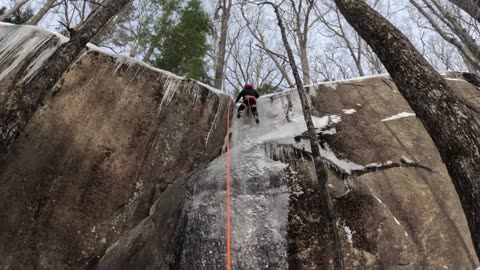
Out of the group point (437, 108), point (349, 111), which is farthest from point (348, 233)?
point (349, 111)

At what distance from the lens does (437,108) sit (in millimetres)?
3031

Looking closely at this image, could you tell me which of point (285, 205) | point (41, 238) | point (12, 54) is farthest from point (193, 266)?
point (12, 54)

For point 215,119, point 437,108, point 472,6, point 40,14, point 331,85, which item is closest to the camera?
point 437,108

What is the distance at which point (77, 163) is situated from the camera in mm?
5750

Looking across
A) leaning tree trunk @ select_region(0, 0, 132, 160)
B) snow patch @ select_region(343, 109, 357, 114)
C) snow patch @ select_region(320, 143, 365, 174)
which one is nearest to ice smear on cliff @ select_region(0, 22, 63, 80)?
leaning tree trunk @ select_region(0, 0, 132, 160)

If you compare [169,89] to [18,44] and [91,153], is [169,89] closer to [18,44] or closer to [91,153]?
[91,153]

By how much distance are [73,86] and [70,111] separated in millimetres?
517

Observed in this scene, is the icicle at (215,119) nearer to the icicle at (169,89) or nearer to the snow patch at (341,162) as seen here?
the icicle at (169,89)

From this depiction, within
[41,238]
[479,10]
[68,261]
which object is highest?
[479,10]

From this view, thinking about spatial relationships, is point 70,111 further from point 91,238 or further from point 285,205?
point 285,205

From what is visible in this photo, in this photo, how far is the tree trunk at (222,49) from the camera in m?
12.8

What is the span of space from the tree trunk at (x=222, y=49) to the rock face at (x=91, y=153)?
5456mm

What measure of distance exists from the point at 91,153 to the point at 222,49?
9022mm

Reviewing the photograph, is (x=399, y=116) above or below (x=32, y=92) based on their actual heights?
below
